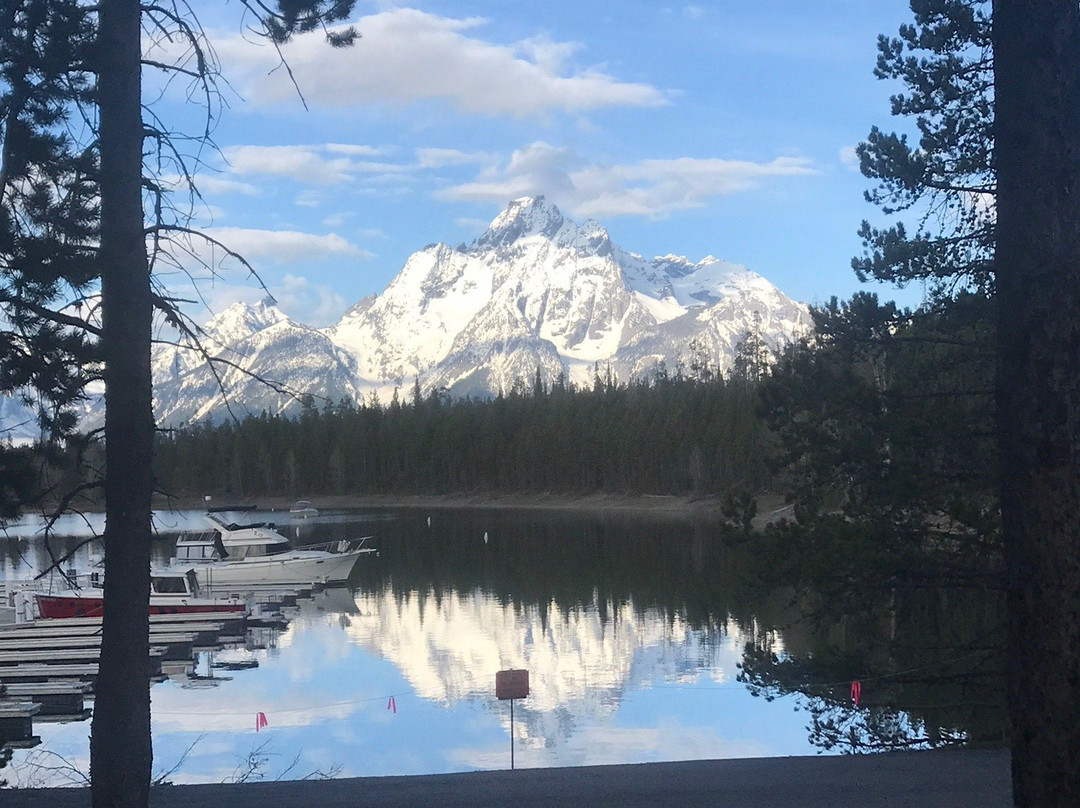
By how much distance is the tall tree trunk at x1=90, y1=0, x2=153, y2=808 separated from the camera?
241 inches

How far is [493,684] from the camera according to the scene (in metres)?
22.6

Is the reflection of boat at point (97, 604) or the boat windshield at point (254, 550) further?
the boat windshield at point (254, 550)

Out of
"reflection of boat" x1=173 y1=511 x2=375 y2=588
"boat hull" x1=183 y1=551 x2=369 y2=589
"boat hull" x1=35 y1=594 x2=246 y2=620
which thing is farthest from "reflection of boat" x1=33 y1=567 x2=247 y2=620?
"boat hull" x1=183 y1=551 x2=369 y2=589

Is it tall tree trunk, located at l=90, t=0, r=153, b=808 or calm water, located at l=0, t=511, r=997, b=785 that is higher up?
tall tree trunk, located at l=90, t=0, r=153, b=808

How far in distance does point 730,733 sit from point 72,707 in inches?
463

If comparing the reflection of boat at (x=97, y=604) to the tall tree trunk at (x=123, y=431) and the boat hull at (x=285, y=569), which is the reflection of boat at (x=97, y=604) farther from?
the tall tree trunk at (x=123, y=431)

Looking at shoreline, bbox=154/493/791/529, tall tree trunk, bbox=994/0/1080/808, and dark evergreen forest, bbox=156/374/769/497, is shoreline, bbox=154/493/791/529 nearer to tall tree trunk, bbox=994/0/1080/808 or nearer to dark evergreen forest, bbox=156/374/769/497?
dark evergreen forest, bbox=156/374/769/497

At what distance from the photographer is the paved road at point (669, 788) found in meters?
8.56

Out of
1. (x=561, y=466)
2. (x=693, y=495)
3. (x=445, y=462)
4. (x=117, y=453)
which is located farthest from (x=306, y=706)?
(x=445, y=462)

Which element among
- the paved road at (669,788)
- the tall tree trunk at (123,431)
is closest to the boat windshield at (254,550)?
the paved road at (669,788)

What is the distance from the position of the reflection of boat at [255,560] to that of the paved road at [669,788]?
3179 cm

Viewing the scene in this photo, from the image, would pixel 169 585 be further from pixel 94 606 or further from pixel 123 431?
pixel 123 431

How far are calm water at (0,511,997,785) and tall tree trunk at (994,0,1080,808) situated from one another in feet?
20.7

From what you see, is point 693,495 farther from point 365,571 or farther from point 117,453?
point 117,453
